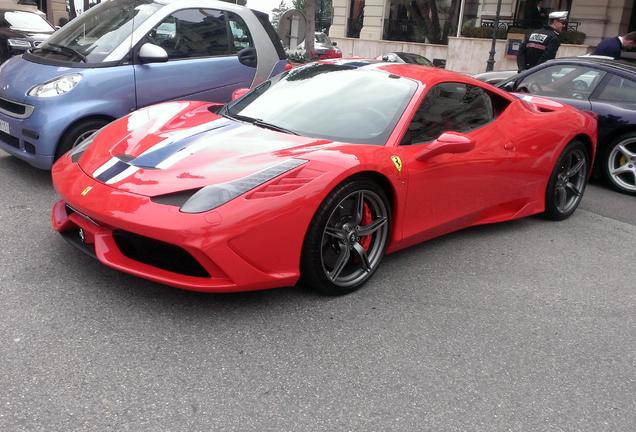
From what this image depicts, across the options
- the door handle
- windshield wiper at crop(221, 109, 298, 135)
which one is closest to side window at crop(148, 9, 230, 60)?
the door handle

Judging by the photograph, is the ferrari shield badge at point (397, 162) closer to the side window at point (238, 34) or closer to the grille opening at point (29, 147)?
the grille opening at point (29, 147)

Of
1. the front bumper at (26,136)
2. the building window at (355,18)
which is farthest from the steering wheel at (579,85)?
the building window at (355,18)

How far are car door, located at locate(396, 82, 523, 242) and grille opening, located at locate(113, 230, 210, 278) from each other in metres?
1.39

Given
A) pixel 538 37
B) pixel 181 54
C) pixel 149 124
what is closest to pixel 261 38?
pixel 181 54

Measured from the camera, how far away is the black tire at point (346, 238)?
10.4 ft

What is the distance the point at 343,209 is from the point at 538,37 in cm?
692

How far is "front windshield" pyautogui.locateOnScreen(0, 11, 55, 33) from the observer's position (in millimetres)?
13797

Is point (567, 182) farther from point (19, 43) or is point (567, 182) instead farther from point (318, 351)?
point (19, 43)

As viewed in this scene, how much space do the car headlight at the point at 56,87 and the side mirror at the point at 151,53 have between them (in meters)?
0.62

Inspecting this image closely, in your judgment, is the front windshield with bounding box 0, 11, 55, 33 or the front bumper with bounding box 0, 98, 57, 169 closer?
the front bumper with bounding box 0, 98, 57, 169

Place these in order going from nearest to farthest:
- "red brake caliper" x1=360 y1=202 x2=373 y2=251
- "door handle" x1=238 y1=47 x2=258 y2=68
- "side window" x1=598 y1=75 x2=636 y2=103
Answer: "red brake caliper" x1=360 y1=202 x2=373 y2=251, "door handle" x1=238 y1=47 x2=258 y2=68, "side window" x1=598 y1=75 x2=636 y2=103

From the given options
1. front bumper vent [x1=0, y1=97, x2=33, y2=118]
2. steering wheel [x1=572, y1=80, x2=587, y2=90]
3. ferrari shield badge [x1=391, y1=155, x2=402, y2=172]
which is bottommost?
A: front bumper vent [x1=0, y1=97, x2=33, y2=118]

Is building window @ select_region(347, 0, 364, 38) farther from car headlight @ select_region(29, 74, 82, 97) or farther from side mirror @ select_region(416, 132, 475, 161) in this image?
side mirror @ select_region(416, 132, 475, 161)

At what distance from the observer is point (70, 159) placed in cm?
364
